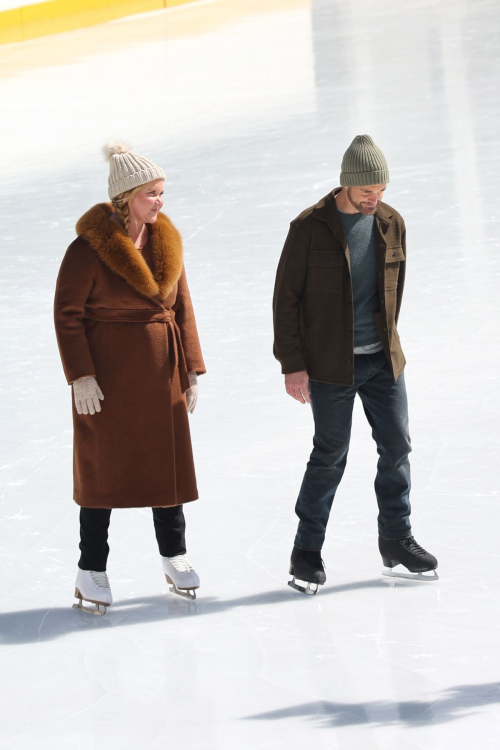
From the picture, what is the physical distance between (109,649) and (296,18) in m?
16.8

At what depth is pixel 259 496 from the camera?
4.47 metres

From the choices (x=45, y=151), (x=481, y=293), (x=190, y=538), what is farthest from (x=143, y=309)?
(x=45, y=151)

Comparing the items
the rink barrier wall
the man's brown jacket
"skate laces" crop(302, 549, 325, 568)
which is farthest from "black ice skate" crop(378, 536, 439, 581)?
the rink barrier wall

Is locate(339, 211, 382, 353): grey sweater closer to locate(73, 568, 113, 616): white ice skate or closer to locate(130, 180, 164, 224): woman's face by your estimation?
locate(130, 180, 164, 224): woman's face

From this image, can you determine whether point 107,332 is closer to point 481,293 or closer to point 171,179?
point 481,293

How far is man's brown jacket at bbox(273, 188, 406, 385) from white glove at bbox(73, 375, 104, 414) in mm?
547

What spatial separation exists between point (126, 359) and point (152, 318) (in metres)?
0.14

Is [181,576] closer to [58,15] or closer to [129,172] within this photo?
[129,172]

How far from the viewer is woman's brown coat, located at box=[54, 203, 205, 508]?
3578 mm

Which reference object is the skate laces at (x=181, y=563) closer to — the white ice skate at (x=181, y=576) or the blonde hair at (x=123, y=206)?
the white ice skate at (x=181, y=576)

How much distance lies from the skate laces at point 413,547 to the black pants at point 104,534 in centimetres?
68

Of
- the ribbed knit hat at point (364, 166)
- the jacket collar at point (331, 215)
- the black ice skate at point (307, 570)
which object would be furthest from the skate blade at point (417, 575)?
the ribbed knit hat at point (364, 166)

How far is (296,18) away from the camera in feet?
62.5

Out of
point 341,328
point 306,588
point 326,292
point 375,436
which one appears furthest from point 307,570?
point 326,292
